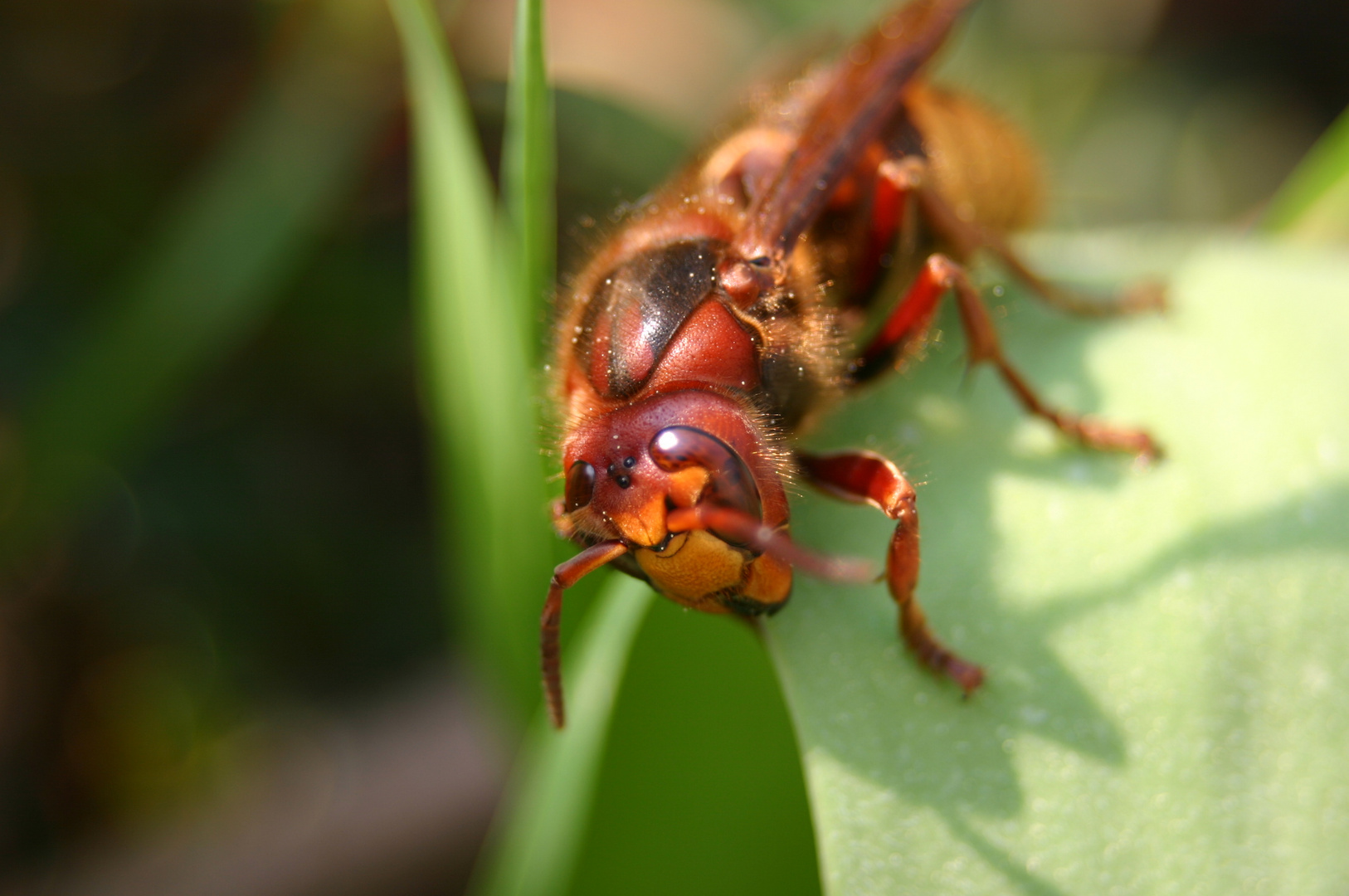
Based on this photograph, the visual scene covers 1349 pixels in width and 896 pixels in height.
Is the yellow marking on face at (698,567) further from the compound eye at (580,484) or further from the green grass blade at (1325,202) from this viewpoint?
the green grass blade at (1325,202)

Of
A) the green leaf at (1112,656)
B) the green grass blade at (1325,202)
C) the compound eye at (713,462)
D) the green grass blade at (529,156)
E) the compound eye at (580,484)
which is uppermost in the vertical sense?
the green grass blade at (529,156)

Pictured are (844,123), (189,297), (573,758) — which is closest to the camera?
(573,758)

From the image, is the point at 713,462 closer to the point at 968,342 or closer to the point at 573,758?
the point at 573,758

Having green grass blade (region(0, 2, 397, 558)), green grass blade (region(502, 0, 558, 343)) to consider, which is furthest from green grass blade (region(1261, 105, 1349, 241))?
green grass blade (region(0, 2, 397, 558))

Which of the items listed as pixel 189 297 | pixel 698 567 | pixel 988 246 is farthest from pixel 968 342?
pixel 189 297

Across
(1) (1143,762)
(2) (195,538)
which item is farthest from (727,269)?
(2) (195,538)

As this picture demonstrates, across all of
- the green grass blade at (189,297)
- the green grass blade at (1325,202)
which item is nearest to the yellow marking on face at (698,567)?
the green grass blade at (189,297)

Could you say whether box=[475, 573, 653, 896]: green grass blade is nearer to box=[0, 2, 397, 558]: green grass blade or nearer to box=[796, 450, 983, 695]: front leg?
box=[796, 450, 983, 695]: front leg
